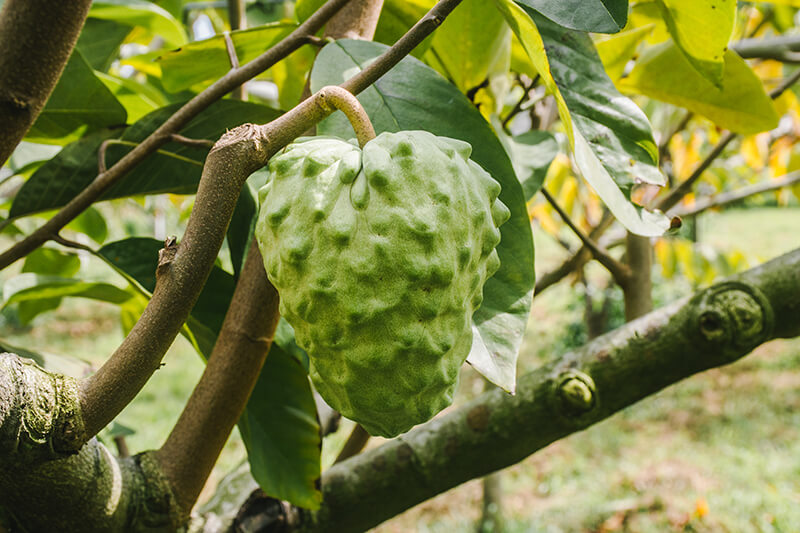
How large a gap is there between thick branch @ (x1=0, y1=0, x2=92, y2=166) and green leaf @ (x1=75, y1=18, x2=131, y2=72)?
28.2 inches

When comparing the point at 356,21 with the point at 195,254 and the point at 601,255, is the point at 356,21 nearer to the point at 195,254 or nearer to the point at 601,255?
the point at 195,254

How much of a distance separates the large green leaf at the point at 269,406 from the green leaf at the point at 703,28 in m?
0.62

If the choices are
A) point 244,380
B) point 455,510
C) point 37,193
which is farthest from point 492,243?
point 455,510

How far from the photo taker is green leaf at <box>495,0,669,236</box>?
0.66 m

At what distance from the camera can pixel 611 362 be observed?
1037 mm

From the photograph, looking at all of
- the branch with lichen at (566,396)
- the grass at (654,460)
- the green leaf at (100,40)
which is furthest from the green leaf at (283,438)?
the grass at (654,460)

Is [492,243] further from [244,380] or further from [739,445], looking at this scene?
[739,445]

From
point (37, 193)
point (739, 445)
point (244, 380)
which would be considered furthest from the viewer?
point (739, 445)

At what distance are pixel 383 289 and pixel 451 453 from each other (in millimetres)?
606

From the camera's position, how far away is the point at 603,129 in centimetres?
73

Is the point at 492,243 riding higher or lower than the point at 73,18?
lower

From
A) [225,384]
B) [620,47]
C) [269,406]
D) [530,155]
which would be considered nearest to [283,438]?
[269,406]

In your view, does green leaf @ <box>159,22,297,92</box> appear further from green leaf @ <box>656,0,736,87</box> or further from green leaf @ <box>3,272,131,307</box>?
green leaf @ <box>656,0,736,87</box>

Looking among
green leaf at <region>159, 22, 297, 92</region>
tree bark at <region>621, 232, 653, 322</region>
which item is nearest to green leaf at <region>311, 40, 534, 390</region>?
green leaf at <region>159, 22, 297, 92</region>
